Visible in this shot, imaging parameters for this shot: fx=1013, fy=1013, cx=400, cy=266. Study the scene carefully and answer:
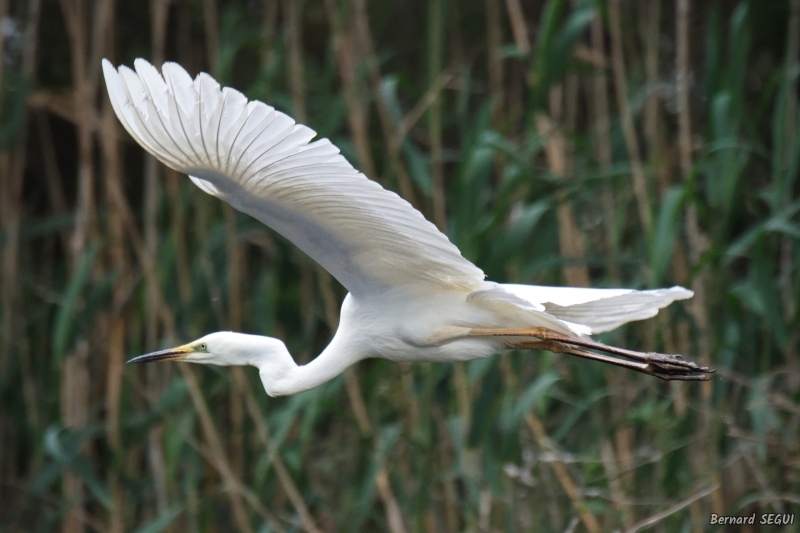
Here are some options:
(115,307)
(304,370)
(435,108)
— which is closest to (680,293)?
(304,370)

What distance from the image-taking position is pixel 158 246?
365 centimetres

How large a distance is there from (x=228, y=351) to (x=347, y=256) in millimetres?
499

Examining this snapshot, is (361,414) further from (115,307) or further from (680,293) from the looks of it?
(680,293)

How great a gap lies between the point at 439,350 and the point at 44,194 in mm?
3017

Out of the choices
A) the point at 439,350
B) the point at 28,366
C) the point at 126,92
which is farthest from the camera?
the point at 28,366

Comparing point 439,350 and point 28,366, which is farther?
point 28,366

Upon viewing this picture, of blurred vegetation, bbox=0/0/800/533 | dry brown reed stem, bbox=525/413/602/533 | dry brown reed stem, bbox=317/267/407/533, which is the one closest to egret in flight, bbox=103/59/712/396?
blurred vegetation, bbox=0/0/800/533

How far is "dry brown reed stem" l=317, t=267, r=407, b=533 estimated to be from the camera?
11.2ft

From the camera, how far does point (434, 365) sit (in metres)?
3.33

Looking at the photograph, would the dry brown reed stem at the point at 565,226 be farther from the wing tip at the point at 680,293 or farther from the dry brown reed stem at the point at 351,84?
the wing tip at the point at 680,293

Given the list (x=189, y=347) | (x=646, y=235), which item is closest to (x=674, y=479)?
(x=646, y=235)

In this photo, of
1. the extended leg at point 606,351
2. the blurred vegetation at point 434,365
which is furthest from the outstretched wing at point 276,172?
the blurred vegetation at point 434,365

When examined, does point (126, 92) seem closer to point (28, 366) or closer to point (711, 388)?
point (711, 388)

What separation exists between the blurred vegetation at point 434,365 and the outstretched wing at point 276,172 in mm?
749
